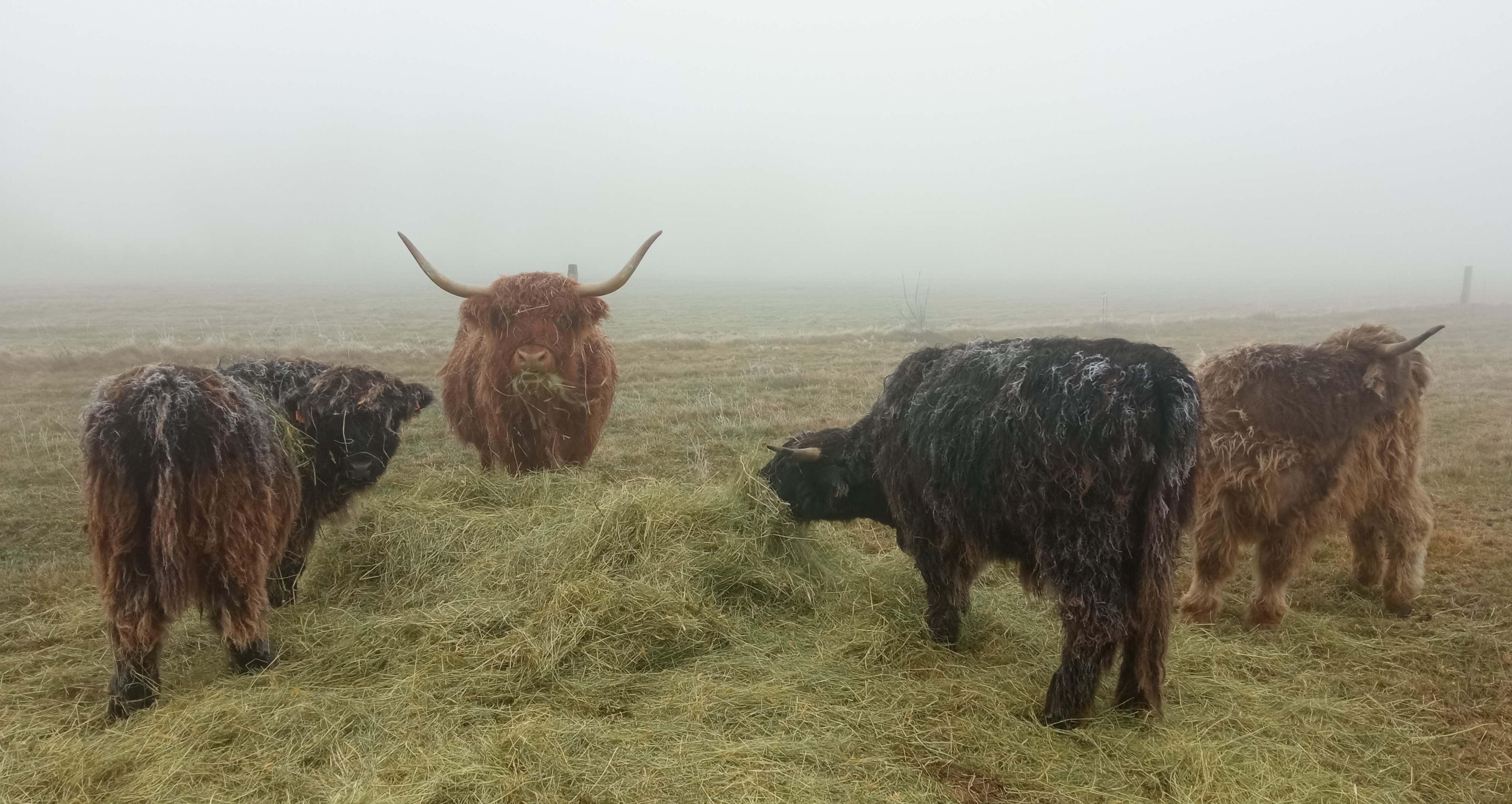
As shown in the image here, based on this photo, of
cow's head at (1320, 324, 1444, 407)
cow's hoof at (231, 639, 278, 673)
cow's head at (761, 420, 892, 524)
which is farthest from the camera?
cow's head at (761, 420, 892, 524)

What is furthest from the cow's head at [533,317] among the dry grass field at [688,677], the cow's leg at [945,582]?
the cow's leg at [945,582]

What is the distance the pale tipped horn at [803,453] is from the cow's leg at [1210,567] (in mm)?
2264

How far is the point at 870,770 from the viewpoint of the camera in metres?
3.00

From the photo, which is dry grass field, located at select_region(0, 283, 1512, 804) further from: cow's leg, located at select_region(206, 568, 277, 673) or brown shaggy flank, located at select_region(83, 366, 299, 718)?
brown shaggy flank, located at select_region(83, 366, 299, 718)

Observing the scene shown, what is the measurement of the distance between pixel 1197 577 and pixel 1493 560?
2.47 metres

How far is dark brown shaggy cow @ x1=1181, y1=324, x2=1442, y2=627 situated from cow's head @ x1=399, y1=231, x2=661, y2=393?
13.1ft

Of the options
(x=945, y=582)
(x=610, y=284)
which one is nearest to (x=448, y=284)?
(x=610, y=284)

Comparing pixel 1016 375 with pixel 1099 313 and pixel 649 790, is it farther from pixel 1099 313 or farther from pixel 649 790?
pixel 1099 313

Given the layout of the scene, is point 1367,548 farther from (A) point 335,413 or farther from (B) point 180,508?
(B) point 180,508

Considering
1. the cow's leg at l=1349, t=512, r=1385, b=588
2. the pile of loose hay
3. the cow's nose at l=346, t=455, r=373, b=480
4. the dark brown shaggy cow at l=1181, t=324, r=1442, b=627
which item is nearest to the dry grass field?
the pile of loose hay

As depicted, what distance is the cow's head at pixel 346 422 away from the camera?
4.34m

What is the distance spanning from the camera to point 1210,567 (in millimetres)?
4500

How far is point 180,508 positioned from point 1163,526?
4.14m

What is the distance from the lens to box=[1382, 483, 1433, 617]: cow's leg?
4.61 m
